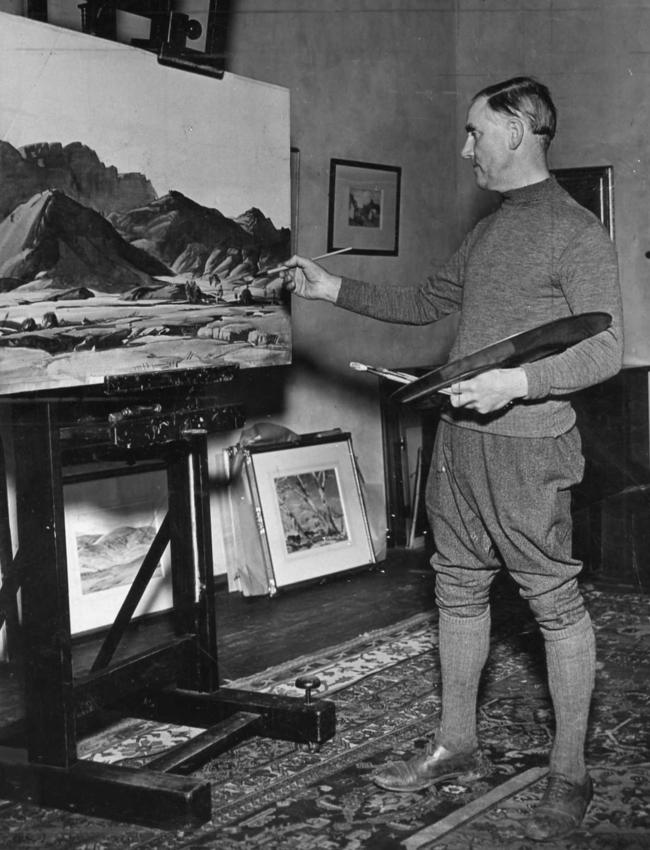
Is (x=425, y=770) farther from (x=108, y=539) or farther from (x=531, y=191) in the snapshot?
(x=108, y=539)

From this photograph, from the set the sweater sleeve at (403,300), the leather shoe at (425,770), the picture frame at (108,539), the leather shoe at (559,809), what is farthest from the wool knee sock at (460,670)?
the picture frame at (108,539)

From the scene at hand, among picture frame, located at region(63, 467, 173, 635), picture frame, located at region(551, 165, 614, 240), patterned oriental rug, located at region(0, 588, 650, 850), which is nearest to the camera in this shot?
patterned oriental rug, located at region(0, 588, 650, 850)

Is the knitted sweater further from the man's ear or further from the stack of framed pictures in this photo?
the stack of framed pictures

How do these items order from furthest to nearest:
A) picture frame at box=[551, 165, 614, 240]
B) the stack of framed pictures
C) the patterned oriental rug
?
picture frame at box=[551, 165, 614, 240] → the stack of framed pictures → the patterned oriental rug

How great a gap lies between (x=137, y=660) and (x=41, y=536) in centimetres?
50

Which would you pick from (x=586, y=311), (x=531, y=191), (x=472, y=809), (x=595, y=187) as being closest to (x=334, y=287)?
(x=531, y=191)

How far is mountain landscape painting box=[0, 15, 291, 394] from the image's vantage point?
2490 mm

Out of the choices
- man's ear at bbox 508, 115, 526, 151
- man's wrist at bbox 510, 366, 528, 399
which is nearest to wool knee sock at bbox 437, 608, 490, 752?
man's wrist at bbox 510, 366, 528, 399

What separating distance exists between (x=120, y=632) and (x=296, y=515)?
188cm

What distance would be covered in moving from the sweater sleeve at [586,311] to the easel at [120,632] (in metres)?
0.86

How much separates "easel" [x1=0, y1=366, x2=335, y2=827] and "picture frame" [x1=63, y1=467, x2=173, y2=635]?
949mm

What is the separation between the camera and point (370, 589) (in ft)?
15.0

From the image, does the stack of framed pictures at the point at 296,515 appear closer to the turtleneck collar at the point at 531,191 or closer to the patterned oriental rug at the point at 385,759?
the patterned oriental rug at the point at 385,759

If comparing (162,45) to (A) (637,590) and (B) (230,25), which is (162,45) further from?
(A) (637,590)
